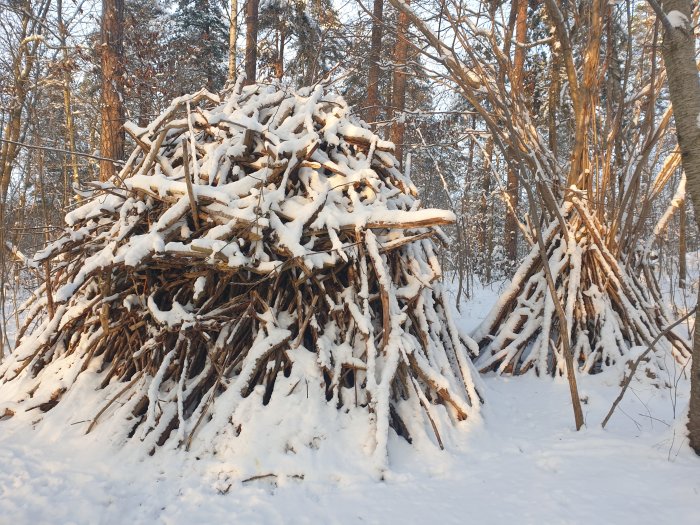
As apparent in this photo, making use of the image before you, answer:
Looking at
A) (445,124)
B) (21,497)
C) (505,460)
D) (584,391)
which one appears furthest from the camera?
(445,124)

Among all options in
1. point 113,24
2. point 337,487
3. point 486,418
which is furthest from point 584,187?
point 113,24

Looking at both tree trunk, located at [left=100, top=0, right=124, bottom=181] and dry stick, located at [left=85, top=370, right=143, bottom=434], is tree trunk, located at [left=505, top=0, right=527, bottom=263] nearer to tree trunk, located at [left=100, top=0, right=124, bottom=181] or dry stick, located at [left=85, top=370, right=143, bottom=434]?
dry stick, located at [left=85, top=370, right=143, bottom=434]

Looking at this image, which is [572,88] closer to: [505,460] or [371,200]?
[371,200]

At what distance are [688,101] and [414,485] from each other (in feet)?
7.78

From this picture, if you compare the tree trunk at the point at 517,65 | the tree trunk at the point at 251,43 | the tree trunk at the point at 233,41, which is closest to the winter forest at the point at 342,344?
the tree trunk at the point at 517,65

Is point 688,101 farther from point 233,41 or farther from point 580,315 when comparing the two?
point 233,41

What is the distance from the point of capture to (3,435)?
2629mm

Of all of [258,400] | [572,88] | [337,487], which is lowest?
[337,487]

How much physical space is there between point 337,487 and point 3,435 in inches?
85.7

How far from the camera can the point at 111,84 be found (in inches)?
208

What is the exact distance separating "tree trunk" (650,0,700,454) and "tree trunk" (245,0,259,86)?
7856mm

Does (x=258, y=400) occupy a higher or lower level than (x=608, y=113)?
lower

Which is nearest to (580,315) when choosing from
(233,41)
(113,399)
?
(113,399)

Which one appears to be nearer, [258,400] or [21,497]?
[21,497]
